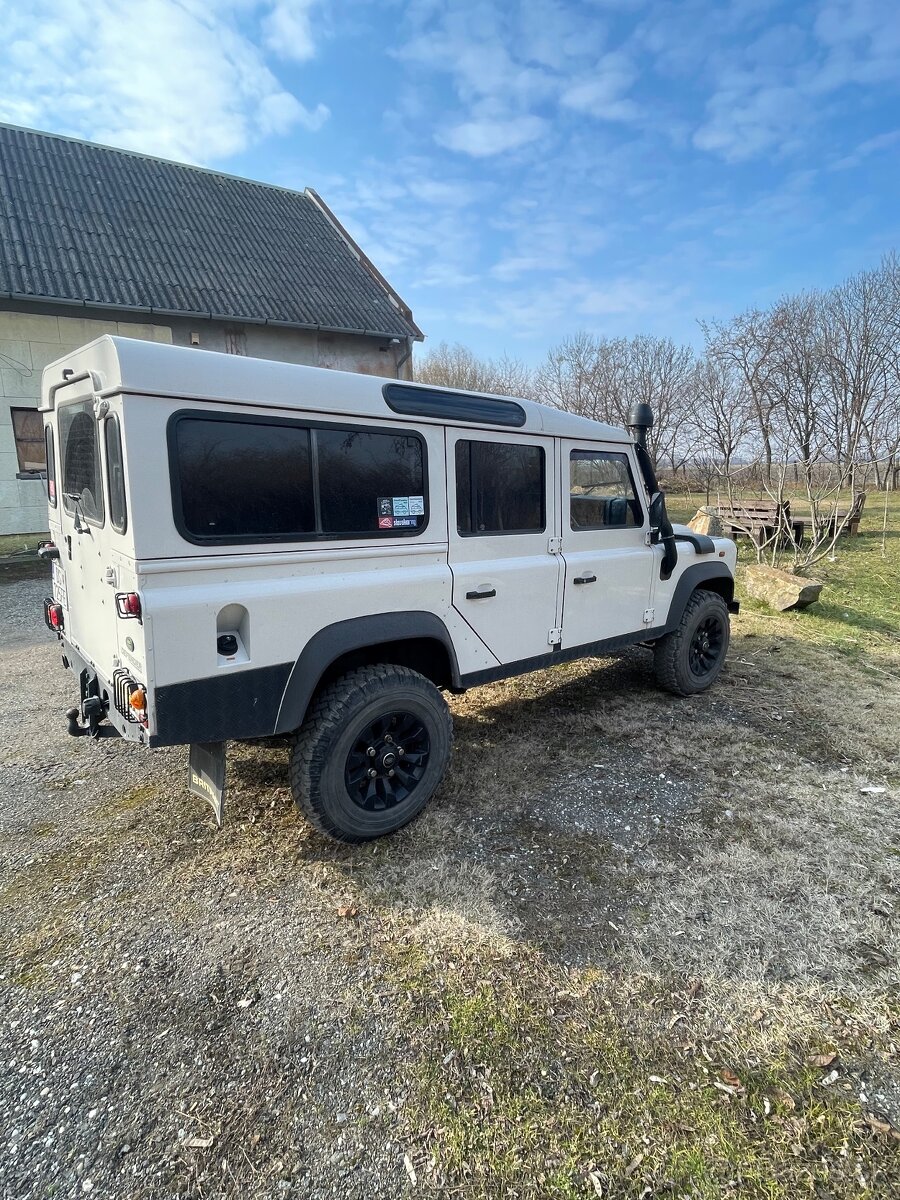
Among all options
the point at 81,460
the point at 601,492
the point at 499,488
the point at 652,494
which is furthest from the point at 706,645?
the point at 81,460

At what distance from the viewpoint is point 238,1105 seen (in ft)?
5.90

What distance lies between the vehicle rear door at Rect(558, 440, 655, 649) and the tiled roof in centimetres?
1010

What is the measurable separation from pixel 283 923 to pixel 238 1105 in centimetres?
73

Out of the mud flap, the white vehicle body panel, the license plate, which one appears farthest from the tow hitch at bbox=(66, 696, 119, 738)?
the license plate

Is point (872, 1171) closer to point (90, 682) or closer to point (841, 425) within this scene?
point (90, 682)

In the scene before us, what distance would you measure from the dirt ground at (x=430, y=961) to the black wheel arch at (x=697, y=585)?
1001 mm

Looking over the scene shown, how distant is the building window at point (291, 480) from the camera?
93.7 inches

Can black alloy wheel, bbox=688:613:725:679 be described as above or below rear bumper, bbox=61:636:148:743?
below

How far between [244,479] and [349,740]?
1.23 meters

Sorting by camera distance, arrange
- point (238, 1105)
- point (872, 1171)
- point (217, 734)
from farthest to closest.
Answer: point (217, 734), point (238, 1105), point (872, 1171)

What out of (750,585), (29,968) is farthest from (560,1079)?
(750,585)

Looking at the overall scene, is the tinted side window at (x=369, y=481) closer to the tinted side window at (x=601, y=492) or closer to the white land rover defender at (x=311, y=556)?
the white land rover defender at (x=311, y=556)

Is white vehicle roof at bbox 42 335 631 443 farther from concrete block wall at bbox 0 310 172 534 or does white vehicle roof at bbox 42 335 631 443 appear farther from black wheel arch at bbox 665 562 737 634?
concrete block wall at bbox 0 310 172 534

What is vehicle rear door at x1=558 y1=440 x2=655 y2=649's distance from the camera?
3789 mm
